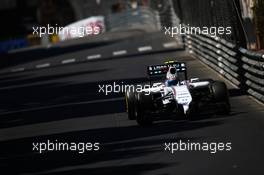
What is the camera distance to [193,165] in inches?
564

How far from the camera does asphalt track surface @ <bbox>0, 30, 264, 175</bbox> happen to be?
1475 centimetres

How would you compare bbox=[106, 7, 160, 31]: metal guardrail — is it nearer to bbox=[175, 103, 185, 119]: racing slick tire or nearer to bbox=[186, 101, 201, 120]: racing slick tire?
bbox=[175, 103, 185, 119]: racing slick tire

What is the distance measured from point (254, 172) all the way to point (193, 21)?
24.0 m

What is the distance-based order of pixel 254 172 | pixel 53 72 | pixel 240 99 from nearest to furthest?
pixel 254 172, pixel 240 99, pixel 53 72

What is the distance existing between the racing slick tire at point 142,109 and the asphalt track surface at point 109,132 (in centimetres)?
13

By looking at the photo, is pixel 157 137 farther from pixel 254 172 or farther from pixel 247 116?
pixel 254 172

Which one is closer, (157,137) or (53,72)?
(157,137)

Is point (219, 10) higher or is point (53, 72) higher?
point (219, 10)

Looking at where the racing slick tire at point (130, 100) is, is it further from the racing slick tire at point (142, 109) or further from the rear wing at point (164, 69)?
the rear wing at point (164, 69)

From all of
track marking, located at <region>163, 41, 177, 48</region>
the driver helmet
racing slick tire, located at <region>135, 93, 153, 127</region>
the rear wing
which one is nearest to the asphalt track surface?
racing slick tire, located at <region>135, 93, 153, 127</region>

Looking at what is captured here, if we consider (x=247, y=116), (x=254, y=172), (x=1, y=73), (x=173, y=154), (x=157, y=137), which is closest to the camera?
(x=254, y=172)

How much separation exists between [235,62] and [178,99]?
5119 mm

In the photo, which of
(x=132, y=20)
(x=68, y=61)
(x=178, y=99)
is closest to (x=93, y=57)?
(x=68, y=61)

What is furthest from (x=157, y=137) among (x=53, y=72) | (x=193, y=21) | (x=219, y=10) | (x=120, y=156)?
(x=53, y=72)
